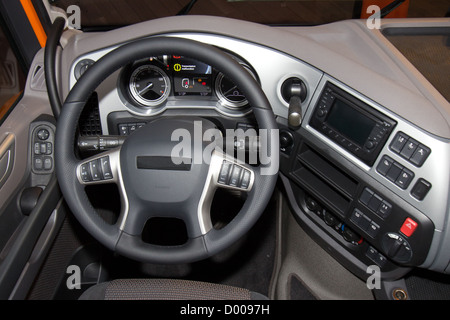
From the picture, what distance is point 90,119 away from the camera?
1.43 meters

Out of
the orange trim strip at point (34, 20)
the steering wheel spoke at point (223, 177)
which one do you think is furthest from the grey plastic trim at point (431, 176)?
the orange trim strip at point (34, 20)

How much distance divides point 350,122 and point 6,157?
111 centimetres

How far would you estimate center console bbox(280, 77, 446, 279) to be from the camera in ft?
3.54

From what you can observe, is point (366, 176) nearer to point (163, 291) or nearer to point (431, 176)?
point (431, 176)

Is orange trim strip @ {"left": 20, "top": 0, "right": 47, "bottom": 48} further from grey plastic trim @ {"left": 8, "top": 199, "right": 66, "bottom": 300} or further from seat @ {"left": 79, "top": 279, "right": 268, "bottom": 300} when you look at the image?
seat @ {"left": 79, "top": 279, "right": 268, "bottom": 300}

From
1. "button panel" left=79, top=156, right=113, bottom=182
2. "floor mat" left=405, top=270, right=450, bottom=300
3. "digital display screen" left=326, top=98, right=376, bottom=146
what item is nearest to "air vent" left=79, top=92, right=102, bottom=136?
"button panel" left=79, top=156, right=113, bottom=182

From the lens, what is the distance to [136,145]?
1087mm

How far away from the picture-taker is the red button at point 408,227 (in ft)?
3.66

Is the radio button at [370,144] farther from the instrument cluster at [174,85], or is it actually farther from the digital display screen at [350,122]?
the instrument cluster at [174,85]

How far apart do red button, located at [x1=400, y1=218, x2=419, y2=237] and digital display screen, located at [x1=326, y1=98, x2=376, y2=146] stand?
0.25 meters

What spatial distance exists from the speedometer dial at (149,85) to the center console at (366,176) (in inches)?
17.4

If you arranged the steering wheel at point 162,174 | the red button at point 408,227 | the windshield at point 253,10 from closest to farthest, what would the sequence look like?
the steering wheel at point 162,174 < the red button at point 408,227 < the windshield at point 253,10

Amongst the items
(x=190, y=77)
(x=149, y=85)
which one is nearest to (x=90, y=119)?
(x=149, y=85)
